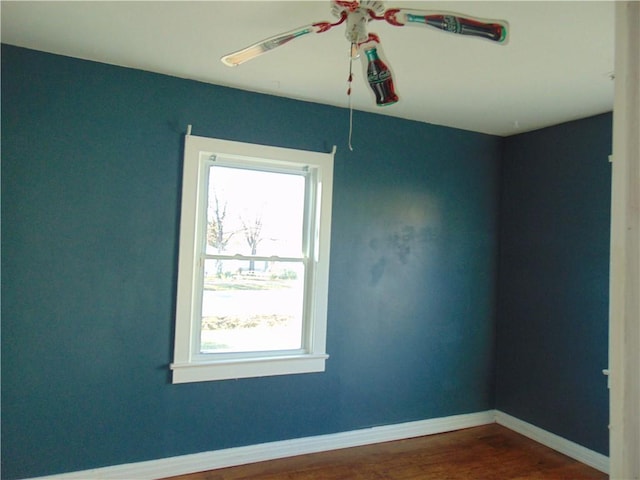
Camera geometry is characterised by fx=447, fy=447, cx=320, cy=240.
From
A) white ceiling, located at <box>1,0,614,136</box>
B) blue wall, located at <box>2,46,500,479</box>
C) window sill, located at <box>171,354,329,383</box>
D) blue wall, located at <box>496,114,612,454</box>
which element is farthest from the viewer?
blue wall, located at <box>496,114,612,454</box>

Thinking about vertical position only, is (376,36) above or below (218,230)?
above

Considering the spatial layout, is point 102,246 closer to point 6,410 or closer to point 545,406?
point 6,410

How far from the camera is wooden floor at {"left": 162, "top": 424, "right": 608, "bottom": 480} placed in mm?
2863

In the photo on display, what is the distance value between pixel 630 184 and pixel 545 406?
327 centimetres

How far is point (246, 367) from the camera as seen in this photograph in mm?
2961

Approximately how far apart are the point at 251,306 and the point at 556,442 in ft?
8.22

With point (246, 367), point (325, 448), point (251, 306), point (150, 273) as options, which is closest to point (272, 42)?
point (150, 273)

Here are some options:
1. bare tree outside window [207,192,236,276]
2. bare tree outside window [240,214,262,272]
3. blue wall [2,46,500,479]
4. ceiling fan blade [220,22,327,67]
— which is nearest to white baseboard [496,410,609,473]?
blue wall [2,46,500,479]

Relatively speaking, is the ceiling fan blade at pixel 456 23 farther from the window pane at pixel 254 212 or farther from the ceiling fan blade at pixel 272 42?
the window pane at pixel 254 212

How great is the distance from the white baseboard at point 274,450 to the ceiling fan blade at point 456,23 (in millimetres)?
2697

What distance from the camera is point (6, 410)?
7.93 ft

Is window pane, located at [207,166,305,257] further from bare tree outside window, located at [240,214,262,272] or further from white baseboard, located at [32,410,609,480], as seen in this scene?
white baseboard, located at [32,410,609,480]

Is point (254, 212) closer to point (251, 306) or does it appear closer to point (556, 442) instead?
point (251, 306)

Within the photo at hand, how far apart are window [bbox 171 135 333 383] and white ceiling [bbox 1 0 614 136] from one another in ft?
1.71
